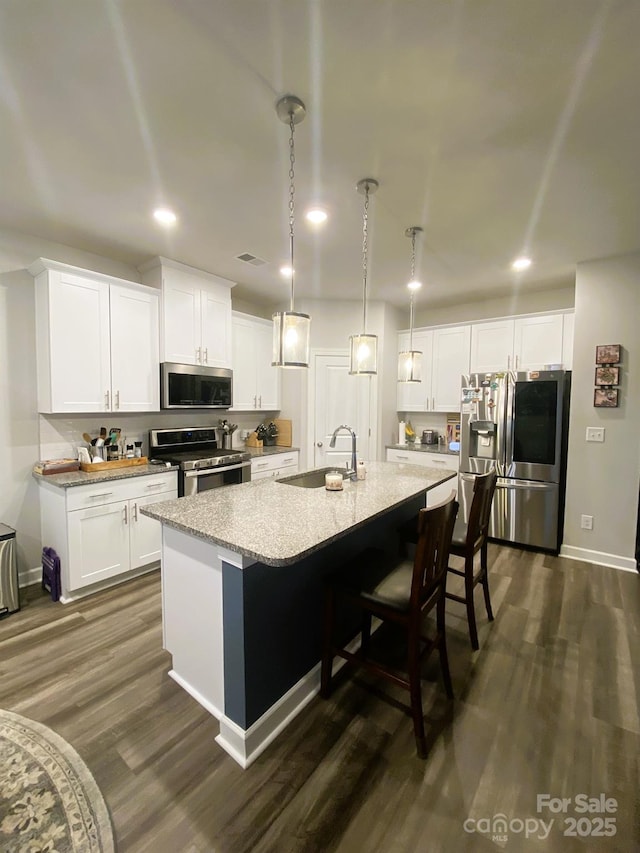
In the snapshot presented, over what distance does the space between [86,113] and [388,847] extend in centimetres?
315

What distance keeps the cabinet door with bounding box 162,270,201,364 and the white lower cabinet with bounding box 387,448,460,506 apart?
2.70m

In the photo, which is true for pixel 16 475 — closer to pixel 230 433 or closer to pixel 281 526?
pixel 230 433

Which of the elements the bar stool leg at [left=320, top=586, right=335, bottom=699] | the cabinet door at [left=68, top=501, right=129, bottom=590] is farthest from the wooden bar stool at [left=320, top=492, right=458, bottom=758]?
the cabinet door at [left=68, top=501, right=129, bottom=590]

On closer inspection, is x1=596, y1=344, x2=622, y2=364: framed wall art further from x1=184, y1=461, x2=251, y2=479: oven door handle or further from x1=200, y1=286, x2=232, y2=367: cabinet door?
x1=200, y1=286, x2=232, y2=367: cabinet door

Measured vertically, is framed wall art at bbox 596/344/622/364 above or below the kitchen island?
above

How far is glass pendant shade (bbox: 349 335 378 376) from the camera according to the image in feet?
7.48

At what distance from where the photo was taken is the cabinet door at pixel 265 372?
4535 millimetres

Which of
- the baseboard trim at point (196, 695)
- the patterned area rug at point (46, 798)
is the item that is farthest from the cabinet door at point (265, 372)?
the patterned area rug at point (46, 798)

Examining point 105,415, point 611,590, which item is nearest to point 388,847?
point 611,590

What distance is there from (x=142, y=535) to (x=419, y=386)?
3583mm

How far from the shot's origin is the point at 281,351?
1.90m

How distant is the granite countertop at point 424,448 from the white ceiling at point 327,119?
89.0 inches

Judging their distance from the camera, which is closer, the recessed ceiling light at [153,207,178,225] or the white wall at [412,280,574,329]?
the recessed ceiling light at [153,207,178,225]

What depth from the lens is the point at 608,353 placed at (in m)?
3.31
